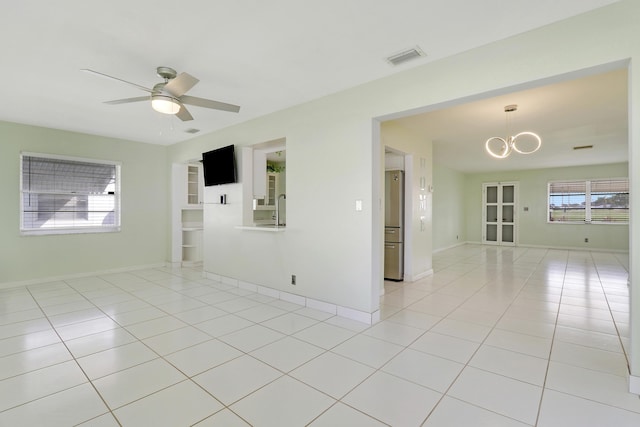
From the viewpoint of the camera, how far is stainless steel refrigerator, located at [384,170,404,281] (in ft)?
17.7

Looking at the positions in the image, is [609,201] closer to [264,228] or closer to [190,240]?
[264,228]

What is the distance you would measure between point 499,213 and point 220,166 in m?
9.92

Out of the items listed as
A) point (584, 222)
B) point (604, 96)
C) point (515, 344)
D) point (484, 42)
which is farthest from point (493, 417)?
point (584, 222)

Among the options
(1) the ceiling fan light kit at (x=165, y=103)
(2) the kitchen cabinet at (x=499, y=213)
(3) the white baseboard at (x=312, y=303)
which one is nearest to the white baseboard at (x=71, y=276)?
(3) the white baseboard at (x=312, y=303)

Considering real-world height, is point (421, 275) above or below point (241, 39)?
below

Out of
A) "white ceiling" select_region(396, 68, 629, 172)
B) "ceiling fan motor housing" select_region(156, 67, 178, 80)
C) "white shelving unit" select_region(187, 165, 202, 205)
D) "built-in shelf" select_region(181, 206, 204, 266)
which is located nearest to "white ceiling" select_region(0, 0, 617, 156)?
"ceiling fan motor housing" select_region(156, 67, 178, 80)

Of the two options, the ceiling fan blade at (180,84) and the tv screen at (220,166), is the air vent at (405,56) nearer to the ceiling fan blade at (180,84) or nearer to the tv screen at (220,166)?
the ceiling fan blade at (180,84)

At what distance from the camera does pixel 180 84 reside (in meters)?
2.71

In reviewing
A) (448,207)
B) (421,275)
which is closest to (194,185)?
(421,275)

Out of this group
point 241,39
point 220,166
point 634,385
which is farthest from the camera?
point 220,166

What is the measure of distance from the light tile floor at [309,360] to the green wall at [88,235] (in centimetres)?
71

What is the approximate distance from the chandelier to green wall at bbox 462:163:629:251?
4096mm

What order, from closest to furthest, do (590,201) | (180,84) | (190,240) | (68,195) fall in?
(180,84) < (68,195) < (190,240) < (590,201)

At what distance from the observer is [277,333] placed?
313 cm
